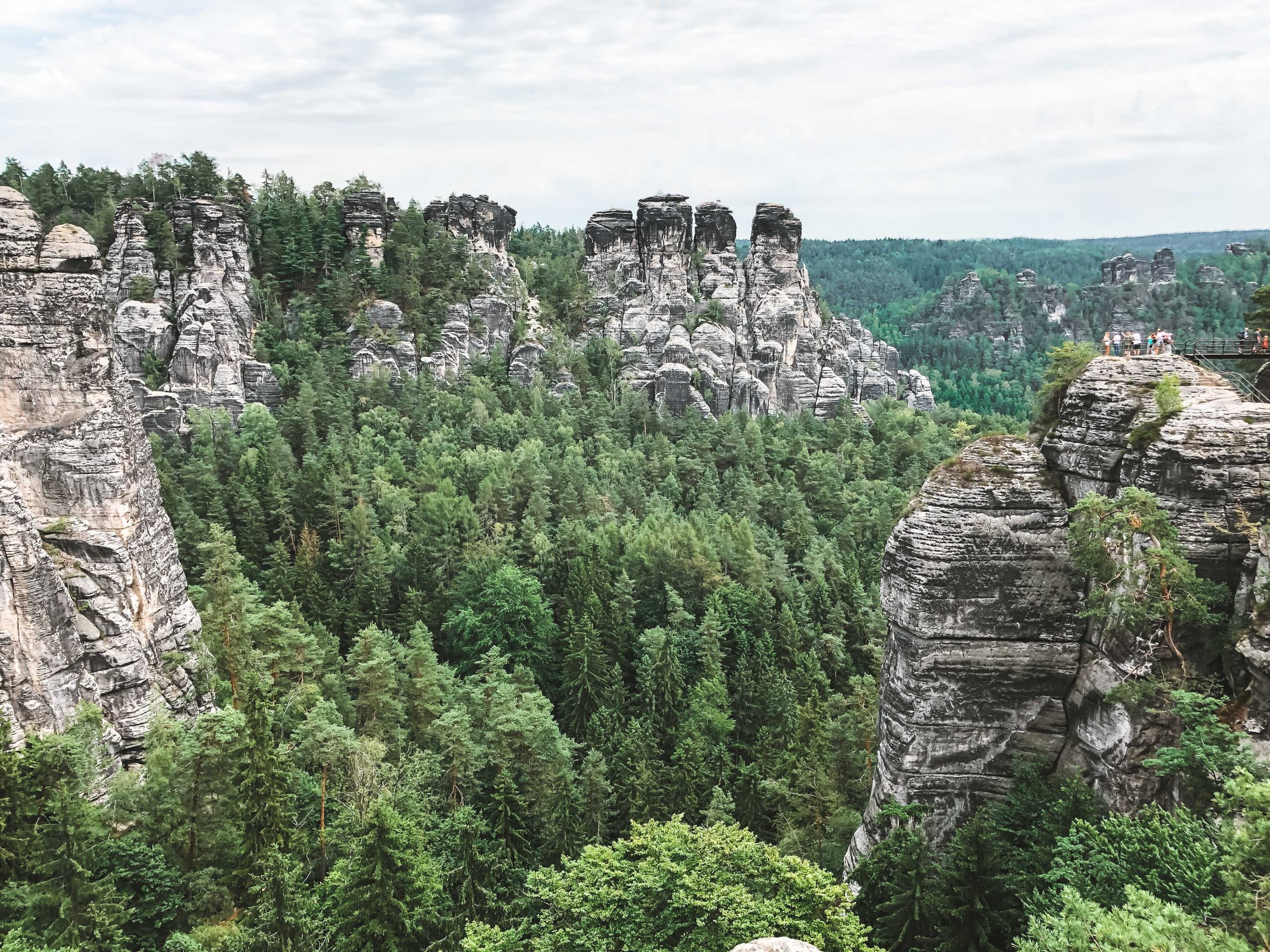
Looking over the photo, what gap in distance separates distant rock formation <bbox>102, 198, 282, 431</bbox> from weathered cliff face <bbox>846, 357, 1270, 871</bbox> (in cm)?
5177

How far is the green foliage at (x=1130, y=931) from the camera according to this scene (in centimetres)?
987

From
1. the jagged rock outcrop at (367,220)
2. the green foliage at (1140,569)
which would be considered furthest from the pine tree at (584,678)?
the jagged rock outcrop at (367,220)

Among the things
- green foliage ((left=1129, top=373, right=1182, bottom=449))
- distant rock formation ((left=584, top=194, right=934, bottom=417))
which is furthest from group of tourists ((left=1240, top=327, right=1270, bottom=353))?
distant rock formation ((left=584, top=194, right=934, bottom=417))

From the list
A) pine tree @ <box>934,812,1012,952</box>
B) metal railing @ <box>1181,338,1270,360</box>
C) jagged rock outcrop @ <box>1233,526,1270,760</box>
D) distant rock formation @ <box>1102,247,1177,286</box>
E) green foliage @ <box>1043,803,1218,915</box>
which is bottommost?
pine tree @ <box>934,812,1012,952</box>

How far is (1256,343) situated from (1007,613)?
12.2 meters

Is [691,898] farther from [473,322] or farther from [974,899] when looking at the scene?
[473,322]

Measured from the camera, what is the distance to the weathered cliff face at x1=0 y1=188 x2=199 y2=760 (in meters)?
24.0

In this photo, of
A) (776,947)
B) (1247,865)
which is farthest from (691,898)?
(1247,865)

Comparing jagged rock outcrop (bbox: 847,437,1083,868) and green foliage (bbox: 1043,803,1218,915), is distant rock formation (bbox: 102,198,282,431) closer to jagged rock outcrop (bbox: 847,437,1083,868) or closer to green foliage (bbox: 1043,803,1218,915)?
jagged rock outcrop (bbox: 847,437,1083,868)

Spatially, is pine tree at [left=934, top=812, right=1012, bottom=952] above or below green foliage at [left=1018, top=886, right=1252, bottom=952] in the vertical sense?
below

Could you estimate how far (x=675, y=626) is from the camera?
1697 inches

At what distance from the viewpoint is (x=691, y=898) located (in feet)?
48.3

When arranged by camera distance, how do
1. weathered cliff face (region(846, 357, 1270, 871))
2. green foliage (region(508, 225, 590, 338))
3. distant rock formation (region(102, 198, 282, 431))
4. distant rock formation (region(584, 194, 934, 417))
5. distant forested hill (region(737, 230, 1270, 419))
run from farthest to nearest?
distant forested hill (region(737, 230, 1270, 419)) → green foliage (region(508, 225, 590, 338)) → distant rock formation (region(584, 194, 934, 417)) → distant rock formation (region(102, 198, 282, 431)) → weathered cliff face (region(846, 357, 1270, 871))

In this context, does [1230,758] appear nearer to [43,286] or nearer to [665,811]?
[665,811]
